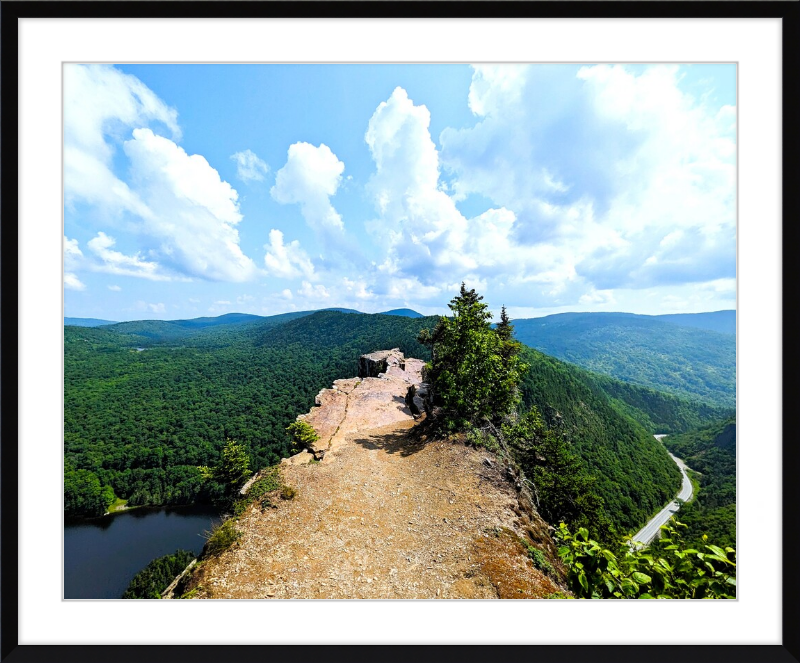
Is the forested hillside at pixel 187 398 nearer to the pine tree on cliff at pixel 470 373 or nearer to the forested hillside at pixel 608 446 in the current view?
the forested hillside at pixel 608 446

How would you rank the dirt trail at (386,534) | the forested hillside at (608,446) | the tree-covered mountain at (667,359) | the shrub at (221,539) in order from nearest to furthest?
1. the dirt trail at (386,534)
2. the shrub at (221,539)
3. the forested hillside at (608,446)
4. the tree-covered mountain at (667,359)

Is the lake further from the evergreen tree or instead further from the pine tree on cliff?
the pine tree on cliff

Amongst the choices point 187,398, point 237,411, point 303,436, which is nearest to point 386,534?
point 303,436

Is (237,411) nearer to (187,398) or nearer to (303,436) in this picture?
(187,398)

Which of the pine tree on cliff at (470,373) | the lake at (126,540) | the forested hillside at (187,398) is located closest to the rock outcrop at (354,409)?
the pine tree on cliff at (470,373)
